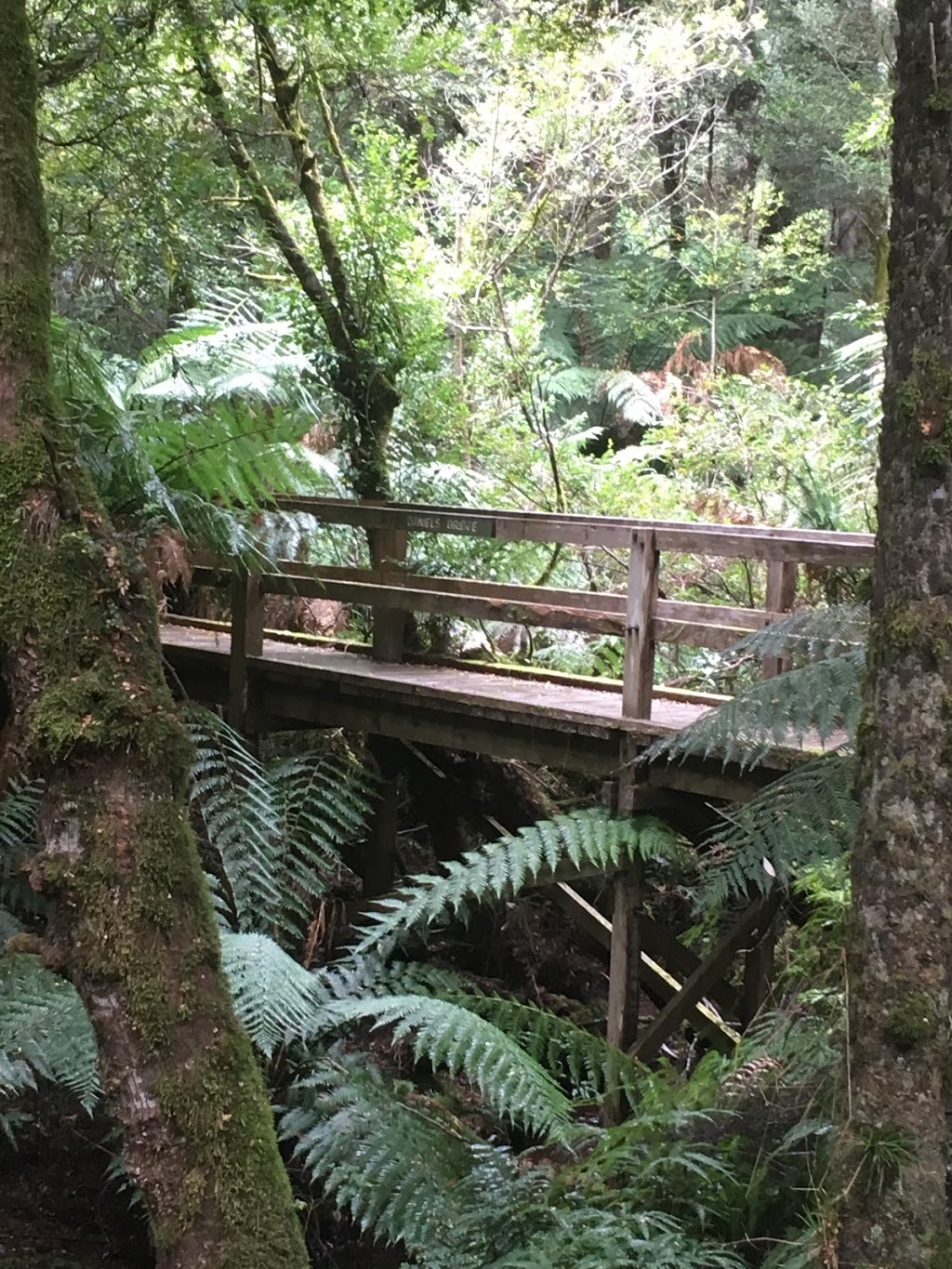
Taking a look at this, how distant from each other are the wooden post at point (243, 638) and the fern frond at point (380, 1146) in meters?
3.03

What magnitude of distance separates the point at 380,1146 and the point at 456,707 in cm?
257

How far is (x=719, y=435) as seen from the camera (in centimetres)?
864

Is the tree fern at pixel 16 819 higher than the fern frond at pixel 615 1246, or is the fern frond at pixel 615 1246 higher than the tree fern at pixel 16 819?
the tree fern at pixel 16 819

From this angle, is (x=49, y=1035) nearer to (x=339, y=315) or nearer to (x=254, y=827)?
(x=254, y=827)

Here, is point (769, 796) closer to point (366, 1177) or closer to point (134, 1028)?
point (366, 1177)

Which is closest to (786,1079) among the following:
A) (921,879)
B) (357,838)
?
(921,879)

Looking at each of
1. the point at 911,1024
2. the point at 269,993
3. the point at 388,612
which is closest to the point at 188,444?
the point at 269,993

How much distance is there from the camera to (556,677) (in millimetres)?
5660

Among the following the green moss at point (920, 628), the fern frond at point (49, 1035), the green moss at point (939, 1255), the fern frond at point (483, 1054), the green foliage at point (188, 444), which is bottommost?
the fern frond at point (483, 1054)

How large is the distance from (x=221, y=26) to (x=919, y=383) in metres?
5.53

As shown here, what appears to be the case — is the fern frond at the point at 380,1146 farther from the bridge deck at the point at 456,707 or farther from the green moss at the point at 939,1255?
the bridge deck at the point at 456,707

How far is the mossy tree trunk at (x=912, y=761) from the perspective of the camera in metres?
1.87

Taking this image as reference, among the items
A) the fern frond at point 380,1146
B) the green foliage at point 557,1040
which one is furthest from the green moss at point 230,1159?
the green foliage at point 557,1040

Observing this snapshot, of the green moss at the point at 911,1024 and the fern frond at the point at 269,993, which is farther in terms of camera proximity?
the fern frond at the point at 269,993
